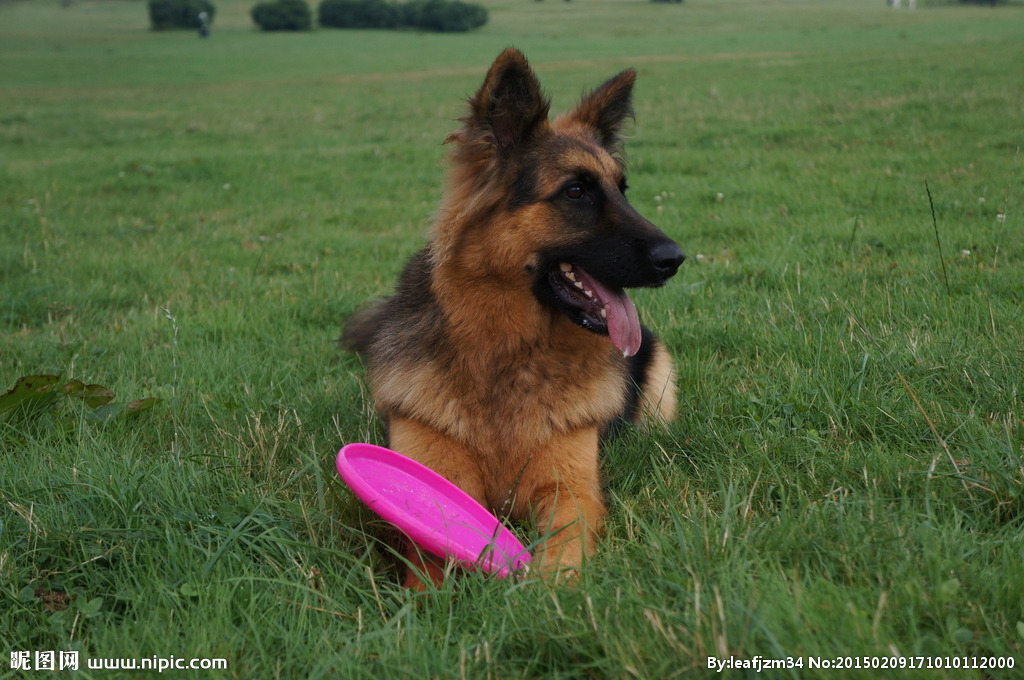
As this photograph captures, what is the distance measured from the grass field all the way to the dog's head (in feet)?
2.52

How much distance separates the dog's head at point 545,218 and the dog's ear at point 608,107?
47cm

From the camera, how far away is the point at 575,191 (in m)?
3.58

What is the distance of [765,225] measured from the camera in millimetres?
7582

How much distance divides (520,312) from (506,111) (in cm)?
91

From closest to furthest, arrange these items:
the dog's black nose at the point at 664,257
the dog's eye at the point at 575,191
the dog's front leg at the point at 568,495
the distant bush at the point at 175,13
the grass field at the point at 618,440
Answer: the grass field at the point at 618,440 → the dog's front leg at the point at 568,495 → the dog's black nose at the point at 664,257 → the dog's eye at the point at 575,191 → the distant bush at the point at 175,13

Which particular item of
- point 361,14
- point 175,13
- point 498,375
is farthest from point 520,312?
point 175,13

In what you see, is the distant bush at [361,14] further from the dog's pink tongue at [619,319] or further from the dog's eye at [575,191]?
the dog's pink tongue at [619,319]

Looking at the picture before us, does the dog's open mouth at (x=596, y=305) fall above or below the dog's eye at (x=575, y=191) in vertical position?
below

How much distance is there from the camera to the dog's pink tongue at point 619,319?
3.46 m

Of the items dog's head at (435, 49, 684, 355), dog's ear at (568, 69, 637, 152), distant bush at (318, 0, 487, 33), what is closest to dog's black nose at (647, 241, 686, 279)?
dog's head at (435, 49, 684, 355)

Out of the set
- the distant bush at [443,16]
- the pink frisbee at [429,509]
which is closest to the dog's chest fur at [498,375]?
the pink frisbee at [429,509]

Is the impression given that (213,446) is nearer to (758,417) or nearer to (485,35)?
(758,417)

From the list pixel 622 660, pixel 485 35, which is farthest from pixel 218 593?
pixel 485 35

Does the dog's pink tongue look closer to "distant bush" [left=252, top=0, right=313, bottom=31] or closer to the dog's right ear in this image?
the dog's right ear
